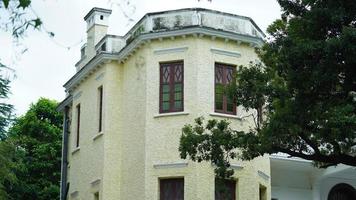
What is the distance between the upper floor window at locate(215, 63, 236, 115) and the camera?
26016 mm

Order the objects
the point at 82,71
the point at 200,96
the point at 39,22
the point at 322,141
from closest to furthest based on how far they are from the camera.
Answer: the point at 39,22 → the point at 322,141 → the point at 200,96 → the point at 82,71

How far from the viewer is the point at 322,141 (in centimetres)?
1847

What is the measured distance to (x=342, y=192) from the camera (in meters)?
30.7

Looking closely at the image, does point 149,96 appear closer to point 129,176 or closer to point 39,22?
point 129,176

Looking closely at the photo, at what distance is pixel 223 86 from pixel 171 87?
1.79 m

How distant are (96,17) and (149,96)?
6.32 m

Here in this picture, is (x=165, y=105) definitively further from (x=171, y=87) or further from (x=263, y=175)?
(x=263, y=175)

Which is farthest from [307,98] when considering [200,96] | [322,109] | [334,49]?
[200,96]

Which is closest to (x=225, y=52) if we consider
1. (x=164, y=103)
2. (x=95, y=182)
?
(x=164, y=103)

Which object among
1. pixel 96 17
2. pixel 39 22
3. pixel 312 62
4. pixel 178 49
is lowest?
pixel 39 22

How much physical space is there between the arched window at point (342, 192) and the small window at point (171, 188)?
7.90 meters

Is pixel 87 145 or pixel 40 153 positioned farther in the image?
pixel 40 153

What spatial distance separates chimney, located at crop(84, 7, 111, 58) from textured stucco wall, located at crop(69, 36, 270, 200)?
2.57m

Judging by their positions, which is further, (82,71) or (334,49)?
(82,71)
